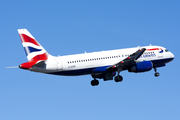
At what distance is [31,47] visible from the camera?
5956cm

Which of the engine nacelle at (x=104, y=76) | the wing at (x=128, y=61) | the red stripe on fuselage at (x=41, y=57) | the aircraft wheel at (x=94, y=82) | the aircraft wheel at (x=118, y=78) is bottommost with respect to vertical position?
the aircraft wheel at (x=118, y=78)

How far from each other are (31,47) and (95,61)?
1138 cm

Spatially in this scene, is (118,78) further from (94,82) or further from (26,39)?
(26,39)

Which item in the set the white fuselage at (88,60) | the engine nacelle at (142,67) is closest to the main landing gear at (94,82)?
the white fuselage at (88,60)

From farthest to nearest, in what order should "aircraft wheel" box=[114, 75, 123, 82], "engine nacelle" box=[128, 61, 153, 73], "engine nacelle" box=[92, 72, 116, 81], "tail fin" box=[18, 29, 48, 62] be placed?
"engine nacelle" box=[92, 72, 116, 81] → "aircraft wheel" box=[114, 75, 123, 82] → "engine nacelle" box=[128, 61, 153, 73] → "tail fin" box=[18, 29, 48, 62]

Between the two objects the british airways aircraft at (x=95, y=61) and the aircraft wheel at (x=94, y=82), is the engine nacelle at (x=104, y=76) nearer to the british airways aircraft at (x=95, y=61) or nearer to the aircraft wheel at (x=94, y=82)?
the british airways aircraft at (x=95, y=61)

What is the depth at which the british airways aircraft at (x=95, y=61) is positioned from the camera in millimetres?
59375

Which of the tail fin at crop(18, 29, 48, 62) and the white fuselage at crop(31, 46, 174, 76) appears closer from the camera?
the tail fin at crop(18, 29, 48, 62)

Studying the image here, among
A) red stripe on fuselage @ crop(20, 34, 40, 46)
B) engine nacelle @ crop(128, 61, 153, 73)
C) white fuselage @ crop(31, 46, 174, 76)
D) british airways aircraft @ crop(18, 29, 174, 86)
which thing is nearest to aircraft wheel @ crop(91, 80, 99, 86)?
british airways aircraft @ crop(18, 29, 174, 86)

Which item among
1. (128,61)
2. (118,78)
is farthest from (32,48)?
(128,61)

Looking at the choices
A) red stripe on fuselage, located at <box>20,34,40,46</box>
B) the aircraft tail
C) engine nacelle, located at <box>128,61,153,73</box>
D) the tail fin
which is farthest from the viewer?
engine nacelle, located at <box>128,61,153,73</box>

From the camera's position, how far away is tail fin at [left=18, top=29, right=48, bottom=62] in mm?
59281

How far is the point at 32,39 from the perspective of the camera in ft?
197

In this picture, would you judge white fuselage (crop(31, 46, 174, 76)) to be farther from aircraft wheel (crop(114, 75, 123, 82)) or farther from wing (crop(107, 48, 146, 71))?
aircraft wheel (crop(114, 75, 123, 82))
